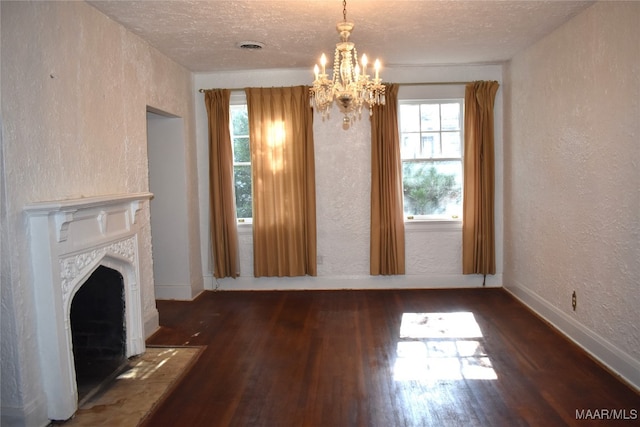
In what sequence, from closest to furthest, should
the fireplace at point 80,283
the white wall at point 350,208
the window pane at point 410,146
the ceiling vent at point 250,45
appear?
the fireplace at point 80,283
the ceiling vent at point 250,45
the white wall at point 350,208
the window pane at point 410,146

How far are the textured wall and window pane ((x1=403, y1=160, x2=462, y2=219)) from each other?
3032mm

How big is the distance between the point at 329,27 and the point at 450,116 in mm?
2252

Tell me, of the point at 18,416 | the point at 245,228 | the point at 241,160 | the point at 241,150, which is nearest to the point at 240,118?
the point at 241,150

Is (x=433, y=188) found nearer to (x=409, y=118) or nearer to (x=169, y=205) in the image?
(x=409, y=118)

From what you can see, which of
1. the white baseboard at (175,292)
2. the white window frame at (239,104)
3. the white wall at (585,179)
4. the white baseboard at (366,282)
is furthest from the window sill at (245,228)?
the white wall at (585,179)

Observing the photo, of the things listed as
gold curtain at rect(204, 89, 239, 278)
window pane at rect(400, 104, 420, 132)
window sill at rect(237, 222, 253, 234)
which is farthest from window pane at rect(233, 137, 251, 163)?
window pane at rect(400, 104, 420, 132)

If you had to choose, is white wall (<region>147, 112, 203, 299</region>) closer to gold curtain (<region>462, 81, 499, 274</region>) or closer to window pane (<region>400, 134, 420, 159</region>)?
window pane (<region>400, 134, 420, 159</region>)

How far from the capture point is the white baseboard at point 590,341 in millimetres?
2986

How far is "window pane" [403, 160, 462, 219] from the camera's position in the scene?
18.0ft

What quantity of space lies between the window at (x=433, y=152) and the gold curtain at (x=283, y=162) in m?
1.18

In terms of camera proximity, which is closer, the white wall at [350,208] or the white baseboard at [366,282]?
the white wall at [350,208]

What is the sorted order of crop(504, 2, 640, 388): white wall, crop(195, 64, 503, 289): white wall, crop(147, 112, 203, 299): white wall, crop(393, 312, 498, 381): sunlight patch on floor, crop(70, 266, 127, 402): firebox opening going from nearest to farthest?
crop(504, 2, 640, 388): white wall → crop(393, 312, 498, 381): sunlight patch on floor → crop(70, 266, 127, 402): firebox opening → crop(147, 112, 203, 299): white wall → crop(195, 64, 503, 289): white wall

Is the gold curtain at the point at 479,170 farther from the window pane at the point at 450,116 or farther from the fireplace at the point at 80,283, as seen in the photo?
the fireplace at the point at 80,283

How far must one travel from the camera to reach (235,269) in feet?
17.9
